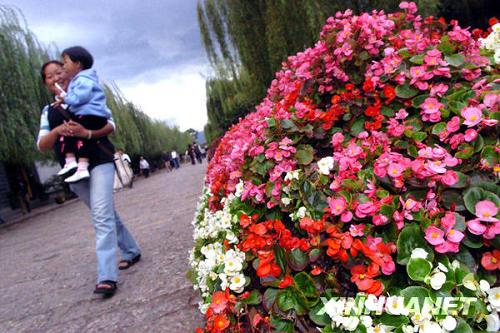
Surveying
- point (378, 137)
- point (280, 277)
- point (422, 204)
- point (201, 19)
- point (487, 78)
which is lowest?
point (280, 277)

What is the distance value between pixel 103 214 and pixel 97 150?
516mm

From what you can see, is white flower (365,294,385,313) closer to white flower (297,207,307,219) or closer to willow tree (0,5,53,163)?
white flower (297,207,307,219)

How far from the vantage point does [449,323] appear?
3.48ft

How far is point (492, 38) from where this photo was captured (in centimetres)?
197

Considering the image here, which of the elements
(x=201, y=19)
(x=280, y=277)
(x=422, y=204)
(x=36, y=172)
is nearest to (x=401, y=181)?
(x=422, y=204)

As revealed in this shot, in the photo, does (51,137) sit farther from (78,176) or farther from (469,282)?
(469,282)

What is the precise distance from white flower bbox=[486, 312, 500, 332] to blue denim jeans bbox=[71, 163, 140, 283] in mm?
2377

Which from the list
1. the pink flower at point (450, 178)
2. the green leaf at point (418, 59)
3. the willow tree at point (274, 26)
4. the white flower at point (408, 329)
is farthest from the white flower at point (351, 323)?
the willow tree at point (274, 26)

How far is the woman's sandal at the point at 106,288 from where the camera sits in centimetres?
266

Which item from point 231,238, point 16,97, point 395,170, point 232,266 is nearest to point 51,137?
point 231,238

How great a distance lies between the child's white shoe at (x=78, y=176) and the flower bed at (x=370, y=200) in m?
1.31

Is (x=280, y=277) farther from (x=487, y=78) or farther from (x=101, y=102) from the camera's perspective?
(x=101, y=102)

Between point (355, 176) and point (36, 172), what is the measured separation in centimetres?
2212

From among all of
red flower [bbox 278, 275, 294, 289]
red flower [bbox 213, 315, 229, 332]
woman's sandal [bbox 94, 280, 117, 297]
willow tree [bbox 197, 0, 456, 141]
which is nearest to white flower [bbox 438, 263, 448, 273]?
red flower [bbox 278, 275, 294, 289]
